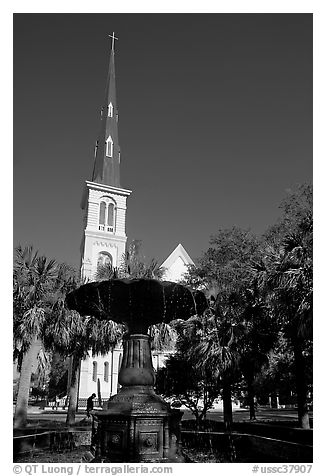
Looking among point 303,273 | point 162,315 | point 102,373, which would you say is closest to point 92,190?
point 102,373

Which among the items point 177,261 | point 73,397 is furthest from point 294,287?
point 177,261

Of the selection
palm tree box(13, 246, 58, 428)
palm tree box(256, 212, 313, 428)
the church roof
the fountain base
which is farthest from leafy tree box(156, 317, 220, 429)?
the church roof

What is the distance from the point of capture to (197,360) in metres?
17.7

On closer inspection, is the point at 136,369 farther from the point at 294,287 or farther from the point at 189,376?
the point at 189,376

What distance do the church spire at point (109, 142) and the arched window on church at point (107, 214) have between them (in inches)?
112

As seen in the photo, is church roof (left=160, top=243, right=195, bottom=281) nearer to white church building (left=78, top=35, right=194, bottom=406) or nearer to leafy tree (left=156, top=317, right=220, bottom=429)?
white church building (left=78, top=35, right=194, bottom=406)

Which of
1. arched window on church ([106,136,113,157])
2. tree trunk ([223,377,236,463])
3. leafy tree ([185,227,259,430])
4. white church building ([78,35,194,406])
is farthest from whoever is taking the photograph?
arched window on church ([106,136,113,157])

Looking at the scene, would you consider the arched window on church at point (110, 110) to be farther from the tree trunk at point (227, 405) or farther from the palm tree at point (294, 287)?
the tree trunk at point (227, 405)

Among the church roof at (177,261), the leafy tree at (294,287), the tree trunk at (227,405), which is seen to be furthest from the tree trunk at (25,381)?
the church roof at (177,261)

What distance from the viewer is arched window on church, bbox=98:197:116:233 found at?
47.1 metres

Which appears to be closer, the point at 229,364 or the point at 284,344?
the point at 229,364
